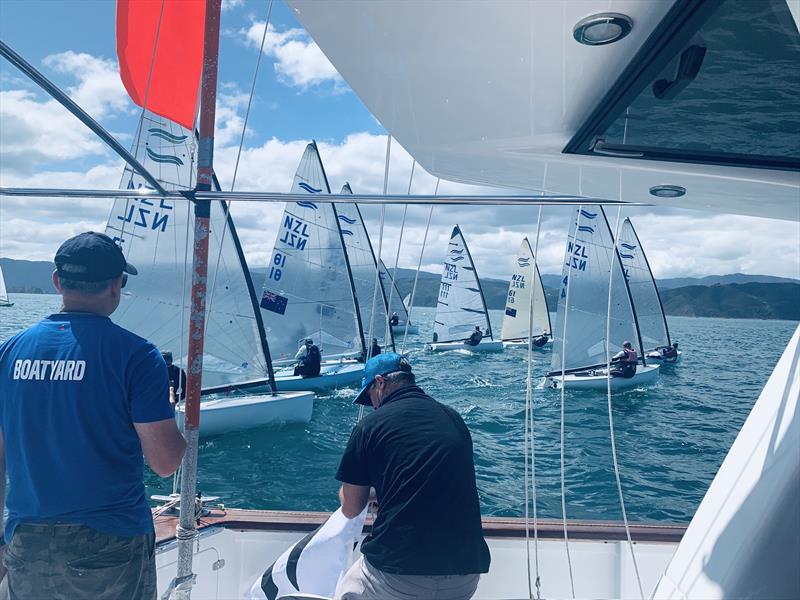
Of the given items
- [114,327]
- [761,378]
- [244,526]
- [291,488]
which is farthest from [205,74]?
[761,378]

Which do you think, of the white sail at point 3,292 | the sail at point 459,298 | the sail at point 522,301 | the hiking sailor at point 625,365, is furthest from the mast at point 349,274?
the white sail at point 3,292

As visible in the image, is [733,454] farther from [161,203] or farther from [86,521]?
[161,203]

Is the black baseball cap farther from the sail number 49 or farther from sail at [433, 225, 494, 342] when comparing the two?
sail at [433, 225, 494, 342]

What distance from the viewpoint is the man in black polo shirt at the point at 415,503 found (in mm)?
1680

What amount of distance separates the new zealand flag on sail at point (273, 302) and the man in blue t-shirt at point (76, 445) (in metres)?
16.4

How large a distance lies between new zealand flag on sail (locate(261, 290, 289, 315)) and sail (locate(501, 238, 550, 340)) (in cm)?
1496

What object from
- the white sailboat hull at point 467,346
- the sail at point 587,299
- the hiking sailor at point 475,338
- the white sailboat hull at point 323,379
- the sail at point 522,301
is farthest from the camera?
the white sailboat hull at point 467,346

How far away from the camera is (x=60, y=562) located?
1399 millimetres

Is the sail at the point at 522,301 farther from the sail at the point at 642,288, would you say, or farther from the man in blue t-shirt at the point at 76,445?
the man in blue t-shirt at the point at 76,445

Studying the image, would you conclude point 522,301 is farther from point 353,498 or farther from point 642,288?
point 353,498

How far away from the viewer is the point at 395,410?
1812 mm

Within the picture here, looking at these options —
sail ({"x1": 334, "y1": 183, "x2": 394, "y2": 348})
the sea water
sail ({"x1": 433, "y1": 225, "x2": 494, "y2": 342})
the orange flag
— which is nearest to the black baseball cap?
the orange flag

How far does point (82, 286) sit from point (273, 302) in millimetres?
16426

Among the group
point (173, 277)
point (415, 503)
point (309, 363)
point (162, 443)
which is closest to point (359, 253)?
point (309, 363)
